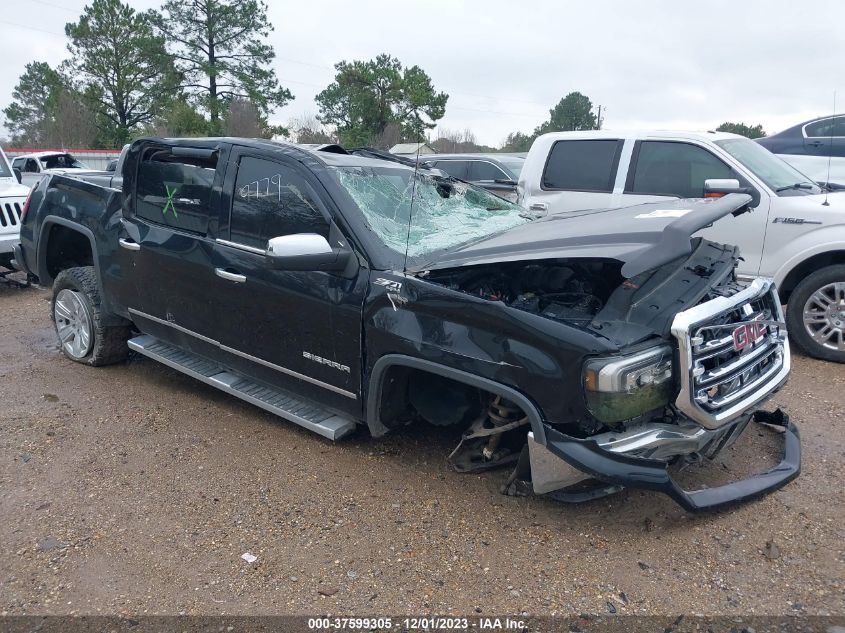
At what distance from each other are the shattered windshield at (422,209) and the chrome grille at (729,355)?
1.36m

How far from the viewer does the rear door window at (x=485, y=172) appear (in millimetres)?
11219

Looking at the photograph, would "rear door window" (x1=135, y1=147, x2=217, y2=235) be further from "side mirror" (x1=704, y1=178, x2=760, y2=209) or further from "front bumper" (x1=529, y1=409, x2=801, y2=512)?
"side mirror" (x1=704, y1=178, x2=760, y2=209)

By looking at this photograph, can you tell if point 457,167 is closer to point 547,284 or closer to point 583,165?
point 583,165

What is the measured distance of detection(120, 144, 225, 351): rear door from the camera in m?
4.24

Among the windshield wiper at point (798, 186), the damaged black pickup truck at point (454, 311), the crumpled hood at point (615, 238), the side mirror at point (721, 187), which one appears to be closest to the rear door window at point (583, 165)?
the side mirror at point (721, 187)

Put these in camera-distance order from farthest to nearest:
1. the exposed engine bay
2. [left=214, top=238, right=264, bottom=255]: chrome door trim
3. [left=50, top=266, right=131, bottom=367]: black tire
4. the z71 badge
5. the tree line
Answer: the tree line → the z71 badge → [left=50, top=266, right=131, bottom=367]: black tire → [left=214, top=238, right=264, bottom=255]: chrome door trim → the exposed engine bay

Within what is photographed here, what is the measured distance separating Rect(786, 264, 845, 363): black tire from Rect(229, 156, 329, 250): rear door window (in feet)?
13.6

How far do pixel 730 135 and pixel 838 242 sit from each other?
1.50m

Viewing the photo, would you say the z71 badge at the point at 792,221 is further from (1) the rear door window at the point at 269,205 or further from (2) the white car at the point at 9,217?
(2) the white car at the point at 9,217

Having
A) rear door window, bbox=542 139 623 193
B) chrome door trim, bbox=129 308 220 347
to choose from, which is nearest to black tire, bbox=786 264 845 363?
rear door window, bbox=542 139 623 193

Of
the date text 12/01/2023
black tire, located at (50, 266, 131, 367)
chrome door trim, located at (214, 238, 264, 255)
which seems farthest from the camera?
black tire, located at (50, 266, 131, 367)

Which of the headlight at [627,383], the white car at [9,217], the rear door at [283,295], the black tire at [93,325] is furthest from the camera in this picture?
the white car at [9,217]

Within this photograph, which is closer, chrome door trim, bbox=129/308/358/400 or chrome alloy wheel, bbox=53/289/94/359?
chrome door trim, bbox=129/308/358/400

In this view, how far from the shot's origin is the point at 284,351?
12.6 feet
